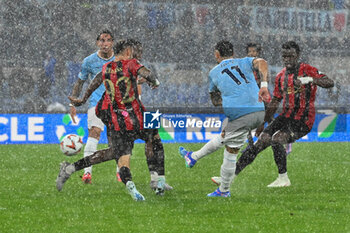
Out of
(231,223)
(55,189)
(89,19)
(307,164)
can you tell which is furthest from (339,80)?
(231,223)

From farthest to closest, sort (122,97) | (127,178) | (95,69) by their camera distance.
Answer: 1. (95,69)
2. (122,97)
3. (127,178)

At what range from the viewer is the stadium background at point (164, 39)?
20.4 meters

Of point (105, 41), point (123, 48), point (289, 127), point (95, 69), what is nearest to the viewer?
point (123, 48)

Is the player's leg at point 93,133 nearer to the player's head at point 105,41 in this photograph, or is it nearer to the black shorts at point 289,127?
the player's head at point 105,41

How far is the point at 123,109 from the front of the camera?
6828 mm

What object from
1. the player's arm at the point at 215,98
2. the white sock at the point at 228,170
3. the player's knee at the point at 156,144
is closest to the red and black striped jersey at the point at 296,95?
the player's arm at the point at 215,98

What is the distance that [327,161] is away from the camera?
38.4 ft

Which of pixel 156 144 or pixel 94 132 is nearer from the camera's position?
pixel 156 144

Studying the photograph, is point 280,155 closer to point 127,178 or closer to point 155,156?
point 155,156

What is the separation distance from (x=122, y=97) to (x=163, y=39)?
55.6 feet

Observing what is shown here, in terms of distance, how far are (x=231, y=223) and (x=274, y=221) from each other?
37 centimetres

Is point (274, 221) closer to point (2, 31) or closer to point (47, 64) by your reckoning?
point (47, 64)

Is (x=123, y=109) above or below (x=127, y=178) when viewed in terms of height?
above

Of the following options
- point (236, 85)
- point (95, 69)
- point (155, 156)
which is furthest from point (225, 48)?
point (95, 69)
